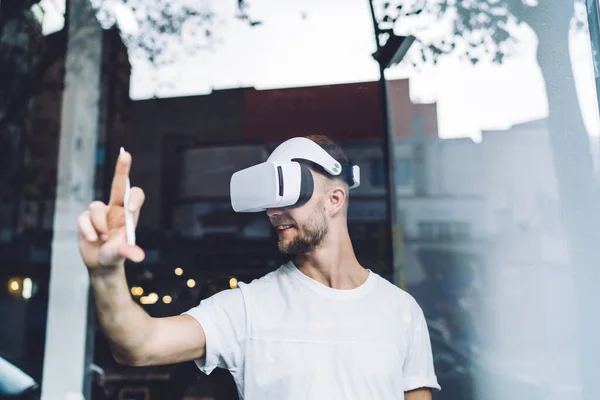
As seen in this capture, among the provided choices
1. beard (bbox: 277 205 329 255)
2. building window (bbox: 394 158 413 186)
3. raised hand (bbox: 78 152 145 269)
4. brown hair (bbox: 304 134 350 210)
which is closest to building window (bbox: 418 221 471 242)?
building window (bbox: 394 158 413 186)

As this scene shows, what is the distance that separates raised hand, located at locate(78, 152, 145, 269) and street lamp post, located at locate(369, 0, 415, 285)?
6.37ft

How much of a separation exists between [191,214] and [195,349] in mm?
2569

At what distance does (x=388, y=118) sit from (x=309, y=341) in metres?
1.72

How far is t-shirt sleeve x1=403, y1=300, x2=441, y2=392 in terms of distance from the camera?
1.75 meters

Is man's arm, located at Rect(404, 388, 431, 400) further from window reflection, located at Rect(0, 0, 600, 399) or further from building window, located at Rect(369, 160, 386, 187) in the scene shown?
building window, located at Rect(369, 160, 386, 187)

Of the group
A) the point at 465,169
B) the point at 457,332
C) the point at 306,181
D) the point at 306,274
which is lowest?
the point at 457,332

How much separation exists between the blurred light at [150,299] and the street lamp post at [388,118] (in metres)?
1.37

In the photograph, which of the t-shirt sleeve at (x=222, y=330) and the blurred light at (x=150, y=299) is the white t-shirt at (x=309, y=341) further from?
the blurred light at (x=150, y=299)

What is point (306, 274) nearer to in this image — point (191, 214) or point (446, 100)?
point (446, 100)

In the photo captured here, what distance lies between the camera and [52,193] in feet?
13.1

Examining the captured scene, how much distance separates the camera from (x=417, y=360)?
178 centimetres

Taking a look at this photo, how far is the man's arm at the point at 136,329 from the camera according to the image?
4.03 ft

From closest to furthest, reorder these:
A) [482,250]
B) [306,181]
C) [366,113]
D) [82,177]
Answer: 1. [306,181]
2. [482,250]
3. [366,113]
4. [82,177]

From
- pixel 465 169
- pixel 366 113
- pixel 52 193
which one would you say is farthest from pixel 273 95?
pixel 52 193
